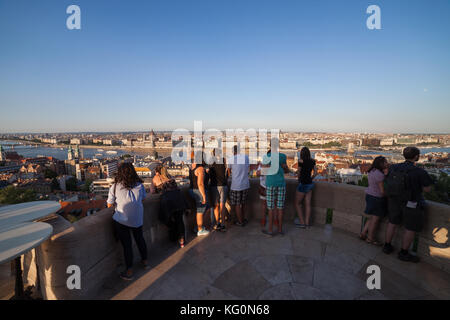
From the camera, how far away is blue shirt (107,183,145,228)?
7.04ft

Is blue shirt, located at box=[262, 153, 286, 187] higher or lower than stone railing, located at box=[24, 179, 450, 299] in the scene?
higher

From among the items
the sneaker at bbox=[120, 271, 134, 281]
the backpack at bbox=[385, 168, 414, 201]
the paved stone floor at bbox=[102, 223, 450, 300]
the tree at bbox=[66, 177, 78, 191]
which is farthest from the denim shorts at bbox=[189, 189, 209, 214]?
the tree at bbox=[66, 177, 78, 191]

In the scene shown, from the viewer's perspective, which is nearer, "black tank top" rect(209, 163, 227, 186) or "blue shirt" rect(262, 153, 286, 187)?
"blue shirt" rect(262, 153, 286, 187)

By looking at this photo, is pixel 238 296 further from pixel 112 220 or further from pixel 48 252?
pixel 48 252

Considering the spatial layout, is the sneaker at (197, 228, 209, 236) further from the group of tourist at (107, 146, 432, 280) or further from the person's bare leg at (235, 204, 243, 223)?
the person's bare leg at (235, 204, 243, 223)

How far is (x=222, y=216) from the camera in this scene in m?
3.19

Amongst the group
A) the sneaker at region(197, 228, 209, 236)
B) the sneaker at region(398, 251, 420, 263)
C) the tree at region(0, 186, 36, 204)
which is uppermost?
the sneaker at region(197, 228, 209, 236)

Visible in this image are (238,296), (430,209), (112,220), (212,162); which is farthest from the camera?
(212,162)

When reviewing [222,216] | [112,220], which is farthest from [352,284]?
[112,220]

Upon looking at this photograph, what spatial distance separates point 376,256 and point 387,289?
640 millimetres

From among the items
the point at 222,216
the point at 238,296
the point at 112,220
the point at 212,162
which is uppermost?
the point at 212,162

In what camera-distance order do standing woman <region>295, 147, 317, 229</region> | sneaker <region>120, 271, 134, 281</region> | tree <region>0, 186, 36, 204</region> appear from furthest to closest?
tree <region>0, 186, 36, 204</region> → standing woman <region>295, 147, 317, 229</region> → sneaker <region>120, 271, 134, 281</region>

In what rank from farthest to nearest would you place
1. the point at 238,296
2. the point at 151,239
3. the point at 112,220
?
the point at 151,239
the point at 112,220
the point at 238,296
